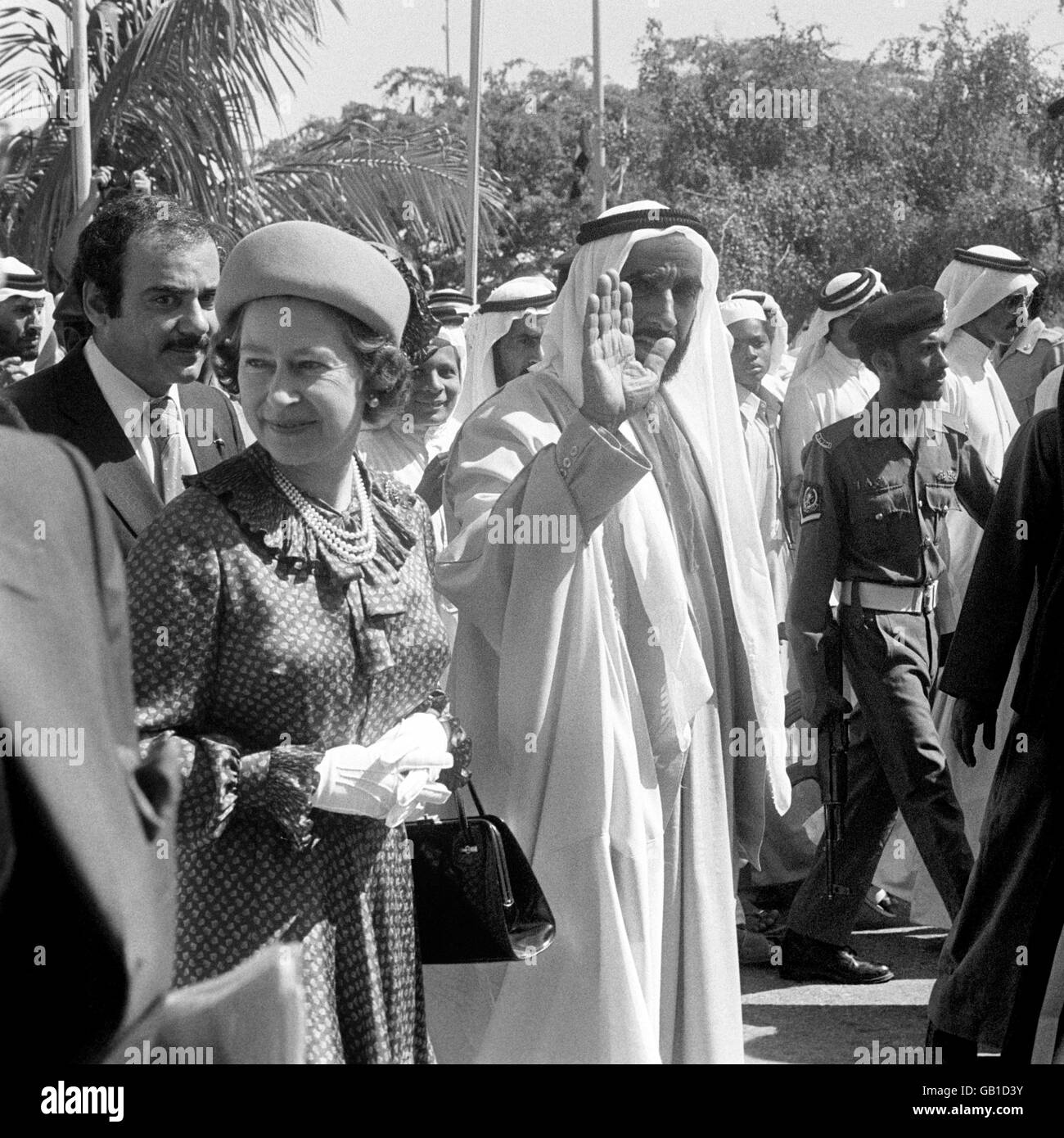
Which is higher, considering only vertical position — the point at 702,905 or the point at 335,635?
the point at 335,635

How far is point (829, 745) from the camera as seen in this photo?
18.2 feet

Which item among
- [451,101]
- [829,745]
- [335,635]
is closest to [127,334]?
[335,635]

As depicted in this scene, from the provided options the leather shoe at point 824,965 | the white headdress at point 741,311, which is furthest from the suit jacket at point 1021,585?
the white headdress at point 741,311

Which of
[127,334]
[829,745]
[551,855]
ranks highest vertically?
[127,334]

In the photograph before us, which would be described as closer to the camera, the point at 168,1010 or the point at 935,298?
the point at 168,1010

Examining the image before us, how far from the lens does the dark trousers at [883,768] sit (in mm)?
5301

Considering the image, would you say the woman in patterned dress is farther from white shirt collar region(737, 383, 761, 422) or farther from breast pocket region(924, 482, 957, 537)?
white shirt collar region(737, 383, 761, 422)

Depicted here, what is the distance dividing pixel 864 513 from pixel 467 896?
9.64 ft

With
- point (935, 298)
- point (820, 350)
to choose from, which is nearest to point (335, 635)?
point (935, 298)

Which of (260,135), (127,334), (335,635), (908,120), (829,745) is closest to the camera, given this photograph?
(335,635)

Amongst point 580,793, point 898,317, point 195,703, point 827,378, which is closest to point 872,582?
point 898,317

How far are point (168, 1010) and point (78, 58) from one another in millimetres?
7258

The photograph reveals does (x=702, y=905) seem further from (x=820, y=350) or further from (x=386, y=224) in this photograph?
(x=386, y=224)
